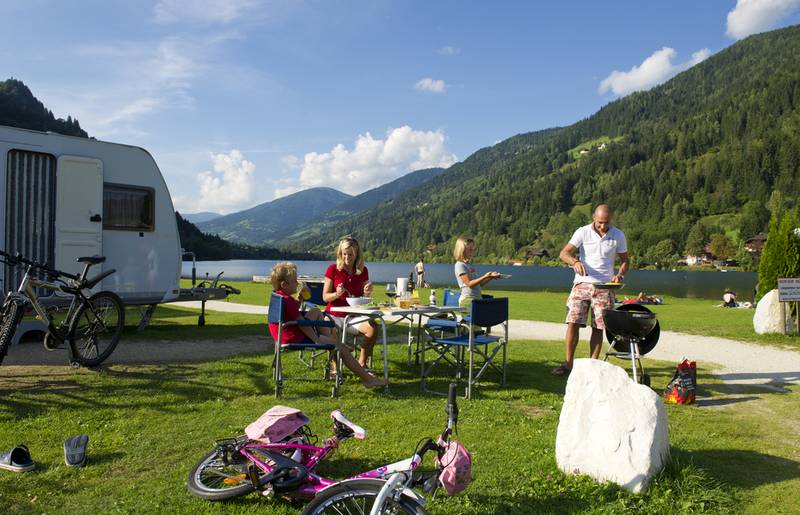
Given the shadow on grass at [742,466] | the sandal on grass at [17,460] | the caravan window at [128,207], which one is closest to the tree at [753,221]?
the caravan window at [128,207]

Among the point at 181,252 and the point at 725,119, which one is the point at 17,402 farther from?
the point at 725,119

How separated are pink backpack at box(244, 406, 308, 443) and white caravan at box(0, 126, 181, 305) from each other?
6.20 metres

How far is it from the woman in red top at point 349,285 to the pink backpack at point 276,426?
304cm

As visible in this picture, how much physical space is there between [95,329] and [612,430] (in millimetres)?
6296

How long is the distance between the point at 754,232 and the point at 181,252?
128 meters

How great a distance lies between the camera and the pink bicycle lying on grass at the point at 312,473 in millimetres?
2576

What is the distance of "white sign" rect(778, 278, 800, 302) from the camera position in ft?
37.0

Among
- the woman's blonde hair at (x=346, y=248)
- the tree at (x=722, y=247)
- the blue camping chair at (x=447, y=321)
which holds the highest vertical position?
the tree at (x=722, y=247)

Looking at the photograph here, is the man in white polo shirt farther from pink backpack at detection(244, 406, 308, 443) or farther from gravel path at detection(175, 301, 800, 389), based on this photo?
pink backpack at detection(244, 406, 308, 443)

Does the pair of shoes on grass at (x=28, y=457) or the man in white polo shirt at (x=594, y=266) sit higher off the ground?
the man in white polo shirt at (x=594, y=266)

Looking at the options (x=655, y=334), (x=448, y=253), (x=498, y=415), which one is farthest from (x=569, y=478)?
(x=448, y=253)

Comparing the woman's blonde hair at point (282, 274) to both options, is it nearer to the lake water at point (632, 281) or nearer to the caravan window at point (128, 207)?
the caravan window at point (128, 207)

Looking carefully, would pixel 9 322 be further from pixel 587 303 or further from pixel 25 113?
pixel 25 113

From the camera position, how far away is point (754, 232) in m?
112
